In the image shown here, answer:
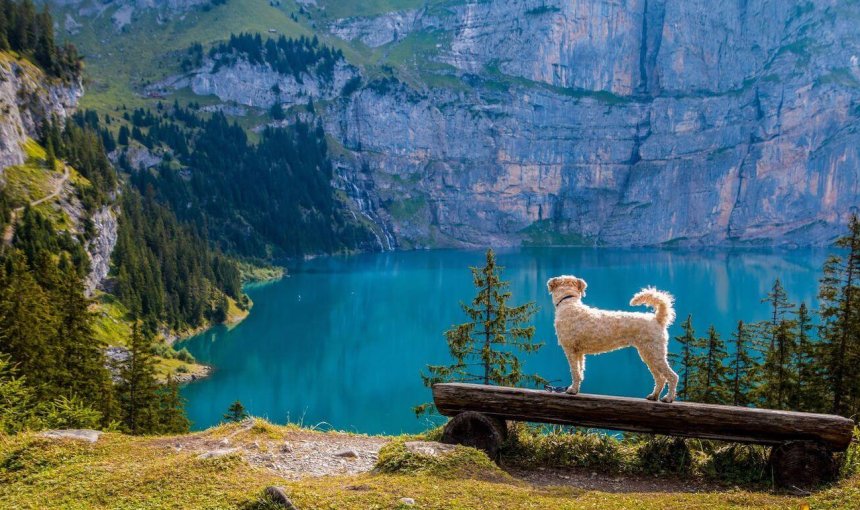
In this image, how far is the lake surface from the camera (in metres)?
54.9

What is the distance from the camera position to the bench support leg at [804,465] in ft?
30.1

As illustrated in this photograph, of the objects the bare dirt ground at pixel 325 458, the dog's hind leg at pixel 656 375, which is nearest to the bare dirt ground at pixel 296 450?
the bare dirt ground at pixel 325 458

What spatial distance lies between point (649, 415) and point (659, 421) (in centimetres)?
18

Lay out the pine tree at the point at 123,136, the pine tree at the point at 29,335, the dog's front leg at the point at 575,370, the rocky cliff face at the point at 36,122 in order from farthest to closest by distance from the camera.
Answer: the pine tree at the point at 123,136
the rocky cliff face at the point at 36,122
the pine tree at the point at 29,335
the dog's front leg at the point at 575,370

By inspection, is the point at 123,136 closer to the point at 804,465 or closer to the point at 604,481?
the point at 604,481

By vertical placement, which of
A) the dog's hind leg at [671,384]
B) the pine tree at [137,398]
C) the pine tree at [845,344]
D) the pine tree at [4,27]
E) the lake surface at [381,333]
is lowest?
the lake surface at [381,333]

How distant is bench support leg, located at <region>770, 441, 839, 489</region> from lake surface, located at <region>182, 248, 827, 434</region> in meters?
9.97

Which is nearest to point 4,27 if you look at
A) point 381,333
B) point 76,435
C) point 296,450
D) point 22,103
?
point 22,103

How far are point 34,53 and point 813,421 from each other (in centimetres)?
9883

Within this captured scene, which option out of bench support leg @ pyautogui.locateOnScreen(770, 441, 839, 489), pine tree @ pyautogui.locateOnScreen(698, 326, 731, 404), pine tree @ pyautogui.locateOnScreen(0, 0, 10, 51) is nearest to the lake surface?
pine tree @ pyautogui.locateOnScreen(698, 326, 731, 404)

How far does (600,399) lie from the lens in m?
10.4

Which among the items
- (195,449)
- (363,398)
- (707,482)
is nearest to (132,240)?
(363,398)

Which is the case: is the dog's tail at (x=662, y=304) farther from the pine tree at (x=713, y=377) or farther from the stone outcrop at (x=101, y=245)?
the stone outcrop at (x=101, y=245)

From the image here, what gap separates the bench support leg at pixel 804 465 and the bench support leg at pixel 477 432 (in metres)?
4.49
